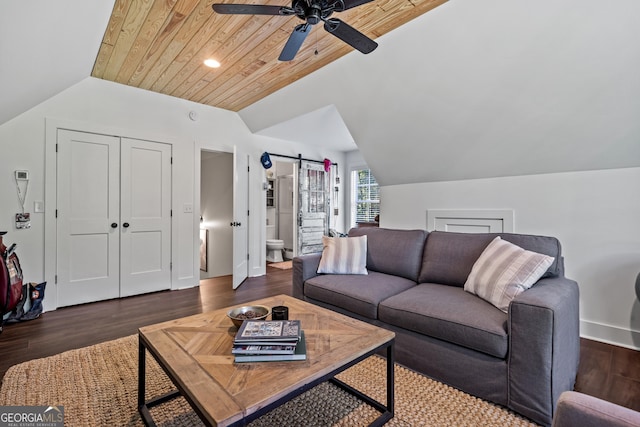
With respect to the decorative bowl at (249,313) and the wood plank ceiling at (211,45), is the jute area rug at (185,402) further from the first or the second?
the wood plank ceiling at (211,45)

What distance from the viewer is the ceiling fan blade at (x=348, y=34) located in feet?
5.44

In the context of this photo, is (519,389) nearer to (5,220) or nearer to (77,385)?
(77,385)

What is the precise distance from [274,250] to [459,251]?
4.31 meters

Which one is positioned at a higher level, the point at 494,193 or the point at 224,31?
the point at 224,31

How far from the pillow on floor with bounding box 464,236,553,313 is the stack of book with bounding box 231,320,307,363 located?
1.26m

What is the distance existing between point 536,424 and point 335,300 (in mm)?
1343

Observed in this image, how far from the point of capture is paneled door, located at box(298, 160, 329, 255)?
5.59 metres

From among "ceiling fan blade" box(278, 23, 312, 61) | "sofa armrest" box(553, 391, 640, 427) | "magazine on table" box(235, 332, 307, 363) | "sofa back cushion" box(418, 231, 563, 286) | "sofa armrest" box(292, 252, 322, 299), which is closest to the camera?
"sofa armrest" box(553, 391, 640, 427)

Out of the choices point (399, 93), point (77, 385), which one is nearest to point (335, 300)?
point (77, 385)

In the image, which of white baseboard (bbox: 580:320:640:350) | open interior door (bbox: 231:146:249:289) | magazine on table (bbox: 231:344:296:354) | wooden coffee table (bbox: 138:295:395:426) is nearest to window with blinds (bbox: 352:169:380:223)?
open interior door (bbox: 231:146:249:289)

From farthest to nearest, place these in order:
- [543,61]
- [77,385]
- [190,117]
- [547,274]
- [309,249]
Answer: [309,249] → [190,117] → [543,61] → [547,274] → [77,385]

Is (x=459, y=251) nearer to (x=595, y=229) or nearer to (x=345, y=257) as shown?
(x=345, y=257)

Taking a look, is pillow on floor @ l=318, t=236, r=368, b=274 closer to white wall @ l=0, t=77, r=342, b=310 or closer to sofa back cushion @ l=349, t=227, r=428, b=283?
sofa back cushion @ l=349, t=227, r=428, b=283

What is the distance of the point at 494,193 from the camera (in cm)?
319
